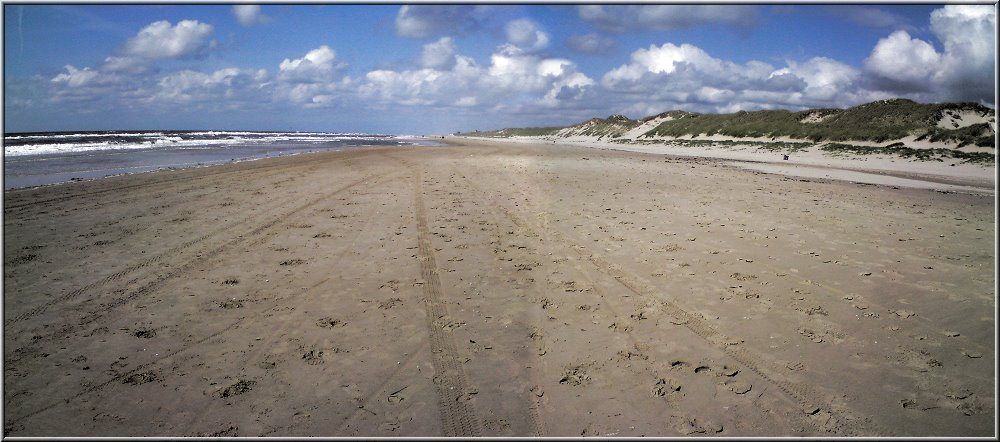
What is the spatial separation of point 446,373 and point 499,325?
104 cm

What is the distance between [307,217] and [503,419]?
798cm

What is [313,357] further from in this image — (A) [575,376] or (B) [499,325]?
(A) [575,376]

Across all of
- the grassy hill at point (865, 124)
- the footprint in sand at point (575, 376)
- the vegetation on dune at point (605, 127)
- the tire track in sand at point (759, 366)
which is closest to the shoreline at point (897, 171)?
the grassy hill at point (865, 124)

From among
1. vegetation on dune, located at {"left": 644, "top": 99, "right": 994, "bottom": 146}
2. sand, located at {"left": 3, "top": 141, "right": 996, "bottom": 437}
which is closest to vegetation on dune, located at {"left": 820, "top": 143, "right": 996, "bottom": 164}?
vegetation on dune, located at {"left": 644, "top": 99, "right": 994, "bottom": 146}

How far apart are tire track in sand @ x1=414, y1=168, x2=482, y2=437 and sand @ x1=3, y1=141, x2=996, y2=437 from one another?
0.03 meters

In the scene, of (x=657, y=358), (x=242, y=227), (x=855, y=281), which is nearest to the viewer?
(x=657, y=358)

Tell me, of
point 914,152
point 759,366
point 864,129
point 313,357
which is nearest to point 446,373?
point 313,357

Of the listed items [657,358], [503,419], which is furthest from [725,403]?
[503,419]

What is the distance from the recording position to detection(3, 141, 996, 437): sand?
336cm

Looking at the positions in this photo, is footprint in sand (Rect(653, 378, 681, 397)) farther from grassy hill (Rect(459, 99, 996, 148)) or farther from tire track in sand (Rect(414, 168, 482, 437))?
grassy hill (Rect(459, 99, 996, 148))

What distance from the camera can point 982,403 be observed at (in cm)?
339

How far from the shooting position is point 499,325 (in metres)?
4.79

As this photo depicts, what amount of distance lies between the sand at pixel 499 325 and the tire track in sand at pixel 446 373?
1.0 inches

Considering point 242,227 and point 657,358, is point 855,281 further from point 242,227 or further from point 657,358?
point 242,227
